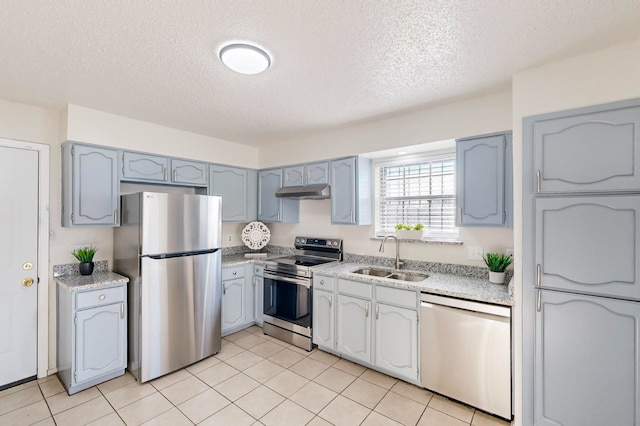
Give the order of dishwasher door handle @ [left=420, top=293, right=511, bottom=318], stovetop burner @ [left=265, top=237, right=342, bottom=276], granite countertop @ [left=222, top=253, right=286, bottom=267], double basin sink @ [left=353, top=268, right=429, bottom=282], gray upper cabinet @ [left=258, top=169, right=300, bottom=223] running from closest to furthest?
dishwasher door handle @ [left=420, top=293, right=511, bottom=318], double basin sink @ [left=353, top=268, right=429, bottom=282], stovetop burner @ [left=265, top=237, right=342, bottom=276], granite countertop @ [left=222, top=253, right=286, bottom=267], gray upper cabinet @ [left=258, top=169, right=300, bottom=223]

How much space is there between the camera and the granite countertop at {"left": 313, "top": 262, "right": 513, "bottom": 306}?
210cm

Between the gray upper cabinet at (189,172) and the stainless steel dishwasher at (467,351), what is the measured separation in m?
2.84

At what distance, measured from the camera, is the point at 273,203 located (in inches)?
159

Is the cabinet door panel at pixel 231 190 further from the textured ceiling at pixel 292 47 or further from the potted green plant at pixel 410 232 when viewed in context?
the potted green plant at pixel 410 232

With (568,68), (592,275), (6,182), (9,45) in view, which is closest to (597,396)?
(592,275)

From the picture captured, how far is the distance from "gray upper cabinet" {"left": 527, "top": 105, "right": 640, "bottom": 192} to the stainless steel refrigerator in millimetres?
2823

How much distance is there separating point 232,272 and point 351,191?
5.72ft

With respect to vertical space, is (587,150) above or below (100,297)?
above

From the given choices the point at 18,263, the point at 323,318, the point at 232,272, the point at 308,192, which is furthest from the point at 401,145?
the point at 18,263

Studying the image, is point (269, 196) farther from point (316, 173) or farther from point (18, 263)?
point (18, 263)

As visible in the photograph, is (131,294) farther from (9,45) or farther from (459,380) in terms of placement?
(459,380)

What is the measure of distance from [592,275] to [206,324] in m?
3.13

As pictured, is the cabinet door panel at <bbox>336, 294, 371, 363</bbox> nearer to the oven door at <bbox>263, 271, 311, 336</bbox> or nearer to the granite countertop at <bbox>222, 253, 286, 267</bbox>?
the oven door at <bbox>263, 271, 311, 336</bbox>

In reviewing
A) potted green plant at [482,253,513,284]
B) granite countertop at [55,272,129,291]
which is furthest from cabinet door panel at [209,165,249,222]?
potted green plant at [482,253,513,284]
